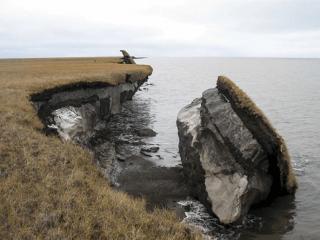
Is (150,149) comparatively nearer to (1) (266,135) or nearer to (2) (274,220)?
(1) (266,135)

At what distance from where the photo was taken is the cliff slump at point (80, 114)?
24.3 meters

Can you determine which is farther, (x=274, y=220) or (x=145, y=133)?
(x=145, y=133)

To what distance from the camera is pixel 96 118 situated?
34281 millimetres

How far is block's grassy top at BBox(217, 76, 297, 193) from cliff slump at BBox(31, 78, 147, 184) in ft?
27.5

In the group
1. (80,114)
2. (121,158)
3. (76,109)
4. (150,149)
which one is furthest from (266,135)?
(150,149)

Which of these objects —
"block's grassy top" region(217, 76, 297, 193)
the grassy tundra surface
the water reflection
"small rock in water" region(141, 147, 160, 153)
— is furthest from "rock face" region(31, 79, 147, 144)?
the water reflection

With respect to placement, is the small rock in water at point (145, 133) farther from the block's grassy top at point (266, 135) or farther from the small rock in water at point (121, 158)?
the block's grassy top at point (266, 135)

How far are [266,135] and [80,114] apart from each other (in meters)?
14.1

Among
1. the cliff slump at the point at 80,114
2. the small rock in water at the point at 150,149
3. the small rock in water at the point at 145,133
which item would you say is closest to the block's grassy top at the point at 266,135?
the cliff slump at the point at 80,114

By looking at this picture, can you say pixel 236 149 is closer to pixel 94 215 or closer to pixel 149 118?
pixel 94 215

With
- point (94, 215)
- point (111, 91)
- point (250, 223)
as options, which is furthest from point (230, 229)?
point (111, 91)

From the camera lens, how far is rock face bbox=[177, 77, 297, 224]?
19.9 meters

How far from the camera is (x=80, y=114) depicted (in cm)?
2897

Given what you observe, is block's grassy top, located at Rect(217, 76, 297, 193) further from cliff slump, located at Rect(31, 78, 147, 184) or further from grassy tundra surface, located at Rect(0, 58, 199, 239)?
grassy tundra surface, located at Rect(0, 58, 199, 239)
